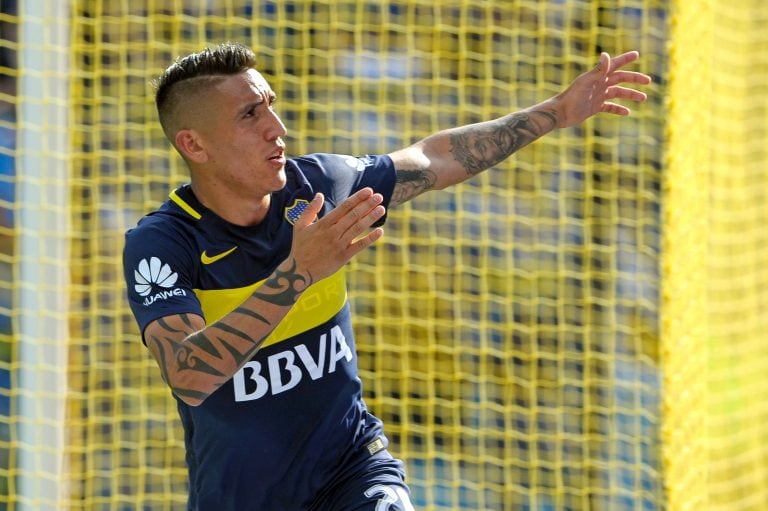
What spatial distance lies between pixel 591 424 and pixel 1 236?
3.20m

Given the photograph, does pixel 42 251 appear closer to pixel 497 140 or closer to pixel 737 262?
pixel 497 140

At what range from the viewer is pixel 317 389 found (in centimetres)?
309

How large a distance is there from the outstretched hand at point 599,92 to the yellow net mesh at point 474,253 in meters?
1.83

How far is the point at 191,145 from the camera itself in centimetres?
312

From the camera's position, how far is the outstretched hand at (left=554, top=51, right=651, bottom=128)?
3.44m

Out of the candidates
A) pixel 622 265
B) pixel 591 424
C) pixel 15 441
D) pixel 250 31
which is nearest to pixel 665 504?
pixel 591 424

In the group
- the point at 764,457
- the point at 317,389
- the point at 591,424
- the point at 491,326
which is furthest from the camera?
the point at 764,457

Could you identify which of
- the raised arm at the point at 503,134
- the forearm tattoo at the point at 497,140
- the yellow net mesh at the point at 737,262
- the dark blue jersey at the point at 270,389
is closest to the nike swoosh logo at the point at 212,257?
the dark blue jersey at the point at 270,389

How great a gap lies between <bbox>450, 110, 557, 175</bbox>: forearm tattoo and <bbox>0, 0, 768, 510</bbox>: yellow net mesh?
1.87 meters

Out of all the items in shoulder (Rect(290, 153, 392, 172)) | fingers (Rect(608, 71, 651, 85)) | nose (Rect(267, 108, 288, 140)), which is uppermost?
fingers (Rect(608, 71, 651, 85))

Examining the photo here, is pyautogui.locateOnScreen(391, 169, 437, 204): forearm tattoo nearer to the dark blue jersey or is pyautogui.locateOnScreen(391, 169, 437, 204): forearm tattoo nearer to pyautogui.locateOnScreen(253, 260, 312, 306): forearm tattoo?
the dark blue jersey

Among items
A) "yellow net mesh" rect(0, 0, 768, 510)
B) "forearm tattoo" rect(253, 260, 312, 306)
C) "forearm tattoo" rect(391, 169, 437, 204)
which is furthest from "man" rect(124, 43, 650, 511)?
"yellow net mesh" rect(0, 0, 768, 510)

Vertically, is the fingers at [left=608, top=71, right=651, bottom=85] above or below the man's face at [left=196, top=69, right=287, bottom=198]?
above

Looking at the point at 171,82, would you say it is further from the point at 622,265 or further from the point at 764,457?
the point at 764,457
